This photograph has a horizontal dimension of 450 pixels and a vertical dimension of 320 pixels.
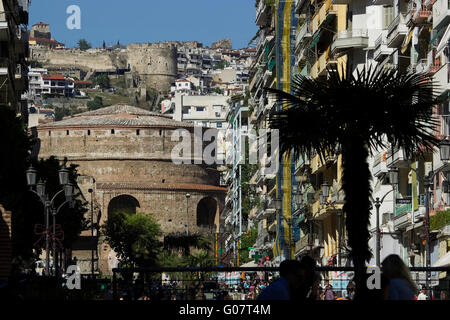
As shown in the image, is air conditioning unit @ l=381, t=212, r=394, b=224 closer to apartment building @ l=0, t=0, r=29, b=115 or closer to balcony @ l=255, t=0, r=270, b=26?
apartment building @ l=0, t=0, r=29, b=115

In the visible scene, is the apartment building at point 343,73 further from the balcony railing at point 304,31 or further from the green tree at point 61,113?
the green tree at point 61,113

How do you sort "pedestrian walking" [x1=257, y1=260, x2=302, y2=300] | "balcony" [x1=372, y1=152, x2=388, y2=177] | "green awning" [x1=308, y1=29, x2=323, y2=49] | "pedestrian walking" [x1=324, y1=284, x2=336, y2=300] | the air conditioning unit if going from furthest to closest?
1. "green awning" [x1=308, y1=29, x2=323, y2=49]
2. the air conditioning unit
3. "balcony" [x1=372, y1=152, x2=388, y2=177]
4. "pedestrian walking" [x1=324, y1=284, x2=336, y2=300]
5. "pedestrian walking" [x1=257, y1=260, x2=302, y2=300]

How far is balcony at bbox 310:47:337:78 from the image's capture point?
4142 cm

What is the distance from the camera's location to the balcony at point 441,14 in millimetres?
26689

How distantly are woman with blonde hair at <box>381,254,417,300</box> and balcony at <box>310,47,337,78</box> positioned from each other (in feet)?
98.0

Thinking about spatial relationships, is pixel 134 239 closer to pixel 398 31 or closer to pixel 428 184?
pixel 398 31

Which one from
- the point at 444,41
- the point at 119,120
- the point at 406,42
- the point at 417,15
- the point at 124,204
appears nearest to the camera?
the point at 444,41

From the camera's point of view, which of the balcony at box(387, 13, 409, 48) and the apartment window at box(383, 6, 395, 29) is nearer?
the balcony at box(387, 13, 409, 48)

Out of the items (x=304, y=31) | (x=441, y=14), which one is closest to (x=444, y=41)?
(x=441, y=14)

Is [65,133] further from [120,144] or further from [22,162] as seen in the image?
[22,162]

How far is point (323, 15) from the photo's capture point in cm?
4319

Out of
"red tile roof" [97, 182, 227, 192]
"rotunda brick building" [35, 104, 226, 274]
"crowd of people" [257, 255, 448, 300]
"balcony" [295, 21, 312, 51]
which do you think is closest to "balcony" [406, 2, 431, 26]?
"balcony" [295, 21, 312, 51]

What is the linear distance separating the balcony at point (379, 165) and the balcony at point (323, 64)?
5459 mm

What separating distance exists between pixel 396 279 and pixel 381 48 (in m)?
24.1
